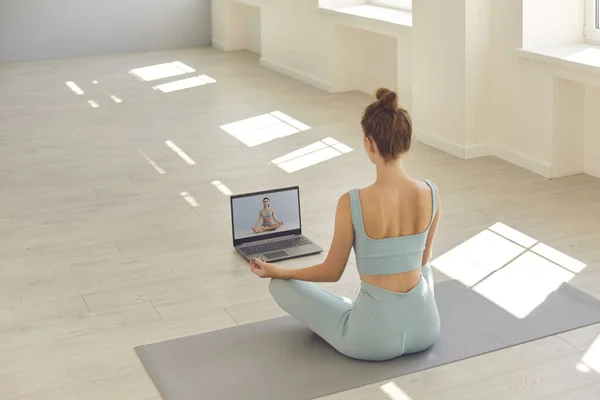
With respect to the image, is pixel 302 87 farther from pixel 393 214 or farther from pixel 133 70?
pixel 393 214

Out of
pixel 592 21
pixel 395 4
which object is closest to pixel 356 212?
pixel 592 21

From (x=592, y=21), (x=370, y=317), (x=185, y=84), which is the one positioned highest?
(x=592, y=21)

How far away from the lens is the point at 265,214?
15.3 ft

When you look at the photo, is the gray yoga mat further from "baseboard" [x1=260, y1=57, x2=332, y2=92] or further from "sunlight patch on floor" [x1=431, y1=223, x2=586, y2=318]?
"baseboard" [x1=260, y1=57, x2=332, y2=92]

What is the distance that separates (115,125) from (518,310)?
4457 millimetres

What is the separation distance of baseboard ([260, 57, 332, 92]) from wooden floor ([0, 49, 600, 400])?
183mm

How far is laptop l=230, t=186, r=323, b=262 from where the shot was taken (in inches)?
181

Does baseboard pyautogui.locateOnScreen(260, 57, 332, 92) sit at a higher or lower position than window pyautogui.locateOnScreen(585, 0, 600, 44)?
lower

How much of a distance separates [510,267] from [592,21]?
7.23ft

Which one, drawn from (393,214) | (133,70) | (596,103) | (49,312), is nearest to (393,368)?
(393,214)

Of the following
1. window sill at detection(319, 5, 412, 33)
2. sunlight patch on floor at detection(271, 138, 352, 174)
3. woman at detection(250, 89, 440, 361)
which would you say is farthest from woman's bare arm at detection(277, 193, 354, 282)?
window sill at detection(319, 5, 412, 33)

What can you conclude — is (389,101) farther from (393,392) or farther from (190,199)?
(190,199)

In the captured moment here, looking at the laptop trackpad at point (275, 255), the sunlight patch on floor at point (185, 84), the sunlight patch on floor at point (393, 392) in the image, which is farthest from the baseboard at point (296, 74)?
the sunlight patch on floor at point (393, 392)

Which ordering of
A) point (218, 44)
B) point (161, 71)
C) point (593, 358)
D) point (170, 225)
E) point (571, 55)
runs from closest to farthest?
point (593, 358), point (170, 225), point (571, 55), point (161, 71), point (218, 44)
